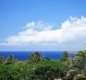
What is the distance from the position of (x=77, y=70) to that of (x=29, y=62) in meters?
16.9

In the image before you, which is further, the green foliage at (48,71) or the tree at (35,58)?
the tree at (35,58)

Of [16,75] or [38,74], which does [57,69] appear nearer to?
[38,74]

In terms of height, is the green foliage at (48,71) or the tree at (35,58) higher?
the tree at (35,58)

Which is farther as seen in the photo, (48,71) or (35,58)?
(35,58)

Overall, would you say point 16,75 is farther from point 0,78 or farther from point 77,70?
point 77,70

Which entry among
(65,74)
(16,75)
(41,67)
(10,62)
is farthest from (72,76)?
(10,62)

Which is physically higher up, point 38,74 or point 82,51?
point 82,51

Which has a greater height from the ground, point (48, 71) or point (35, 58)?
point (35, 58)

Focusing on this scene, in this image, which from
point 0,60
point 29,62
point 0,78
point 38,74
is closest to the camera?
point 0,78

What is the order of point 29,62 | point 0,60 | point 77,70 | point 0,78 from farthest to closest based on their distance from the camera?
point 0,60, point 29,62, point 77,70, point 0,78

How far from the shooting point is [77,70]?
127 feet

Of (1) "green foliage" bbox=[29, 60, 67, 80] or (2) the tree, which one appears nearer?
(1) "green foliage" bbox=[29, 60, 67, 80]

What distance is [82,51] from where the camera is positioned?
1642 inches

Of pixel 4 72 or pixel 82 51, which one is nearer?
pixel 4 72
